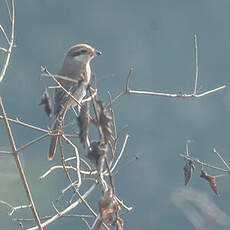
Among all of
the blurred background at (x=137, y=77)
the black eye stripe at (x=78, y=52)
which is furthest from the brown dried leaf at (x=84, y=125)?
the blurred background at (x=137, y=77)

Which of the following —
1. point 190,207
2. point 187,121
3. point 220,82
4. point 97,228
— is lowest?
point 187,121

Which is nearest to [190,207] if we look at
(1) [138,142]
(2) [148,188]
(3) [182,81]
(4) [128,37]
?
(2) [148,188]

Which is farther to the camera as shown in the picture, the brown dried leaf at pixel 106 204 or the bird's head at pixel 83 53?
the bird's head at pixel 83 53

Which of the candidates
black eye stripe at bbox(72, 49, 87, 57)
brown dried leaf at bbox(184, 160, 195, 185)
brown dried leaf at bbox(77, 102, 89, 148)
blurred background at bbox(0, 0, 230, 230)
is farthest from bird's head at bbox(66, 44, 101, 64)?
blurred background at bbox(0, 0, 230, 230)

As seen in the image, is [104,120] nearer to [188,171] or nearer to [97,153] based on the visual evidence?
[97,153]

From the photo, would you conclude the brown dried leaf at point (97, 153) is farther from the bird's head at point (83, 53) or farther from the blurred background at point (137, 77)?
the blurred background at point (137, 77)

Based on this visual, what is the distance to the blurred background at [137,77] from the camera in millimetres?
11633

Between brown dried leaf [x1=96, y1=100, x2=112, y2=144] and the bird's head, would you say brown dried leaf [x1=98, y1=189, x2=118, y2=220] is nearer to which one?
brown dried leaf [x1=96, y1=100, x2=112, y2=144]

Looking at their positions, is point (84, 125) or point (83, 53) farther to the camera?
point (83, 53)

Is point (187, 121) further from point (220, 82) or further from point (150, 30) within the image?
point (150, 30)

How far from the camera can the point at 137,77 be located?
1411 centimetres

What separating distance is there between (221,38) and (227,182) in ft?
14.9

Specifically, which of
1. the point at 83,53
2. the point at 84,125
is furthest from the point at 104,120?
the point at 83,53

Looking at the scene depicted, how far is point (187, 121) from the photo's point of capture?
542 inches
